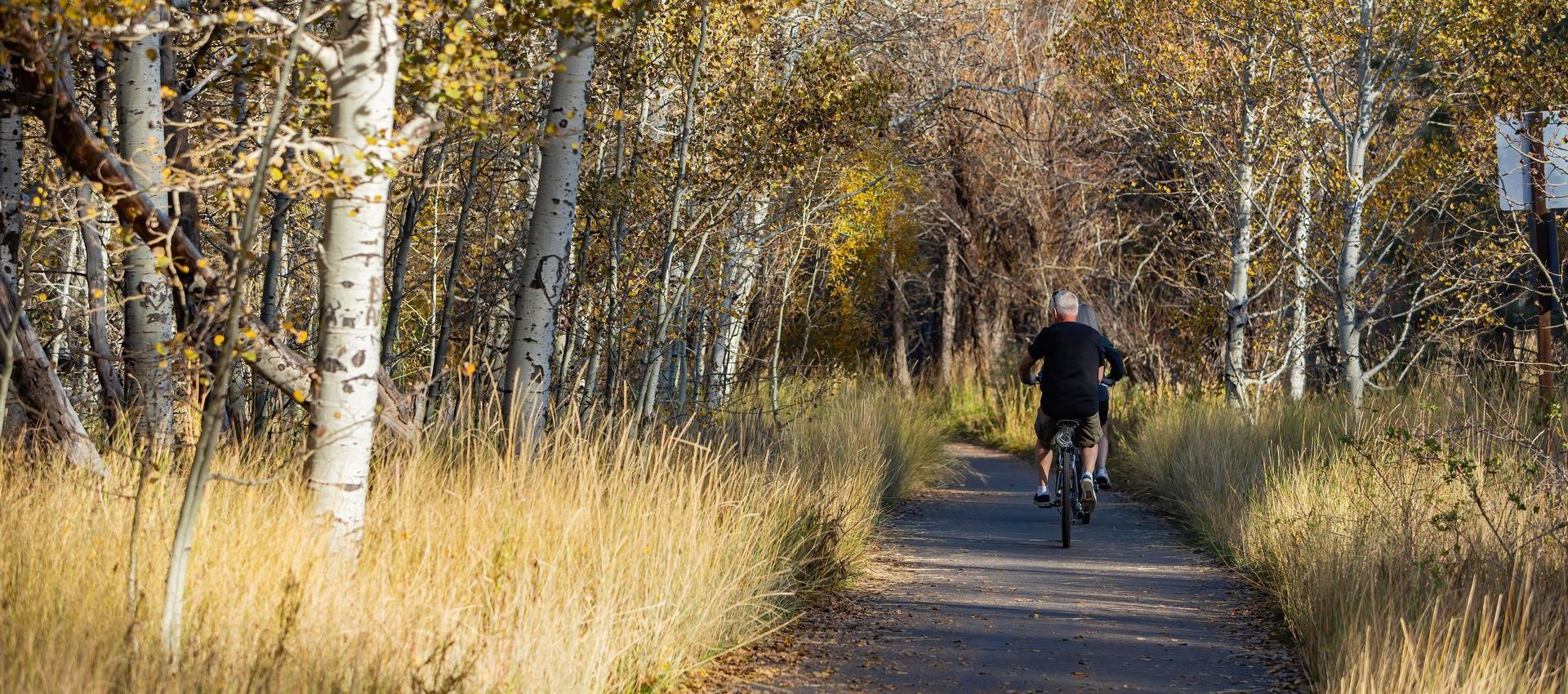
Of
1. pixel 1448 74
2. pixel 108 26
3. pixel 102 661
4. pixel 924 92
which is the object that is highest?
pixel 924 92

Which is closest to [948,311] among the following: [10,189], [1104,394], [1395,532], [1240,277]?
[1240,277]

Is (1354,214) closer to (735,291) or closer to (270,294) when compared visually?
(735,291)

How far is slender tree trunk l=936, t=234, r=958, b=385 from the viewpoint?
29.9 metres

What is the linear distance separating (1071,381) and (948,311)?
64.4ft

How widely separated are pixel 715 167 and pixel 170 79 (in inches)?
160

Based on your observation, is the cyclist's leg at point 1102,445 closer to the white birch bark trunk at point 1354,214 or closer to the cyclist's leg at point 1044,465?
the cyclist's leg at point 1044,465

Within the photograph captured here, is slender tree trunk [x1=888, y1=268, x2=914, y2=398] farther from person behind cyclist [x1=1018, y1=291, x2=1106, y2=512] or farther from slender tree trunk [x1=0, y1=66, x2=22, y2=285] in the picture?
slender tree trunk [x1=0, y1=66, x2=22, y2=285]

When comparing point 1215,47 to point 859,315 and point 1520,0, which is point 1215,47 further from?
point 859,315

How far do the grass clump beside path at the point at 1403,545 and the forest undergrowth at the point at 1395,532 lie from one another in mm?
15

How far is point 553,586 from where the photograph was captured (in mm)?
5840

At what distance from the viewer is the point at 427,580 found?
5.44m

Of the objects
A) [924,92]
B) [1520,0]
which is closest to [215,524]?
[1520,0]

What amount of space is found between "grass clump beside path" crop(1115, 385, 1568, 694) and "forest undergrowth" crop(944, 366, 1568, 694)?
0.6 inches

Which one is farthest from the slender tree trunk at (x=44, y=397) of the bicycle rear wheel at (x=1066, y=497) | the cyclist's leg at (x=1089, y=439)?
the cyclist's leg at (x=1089, y=439)
